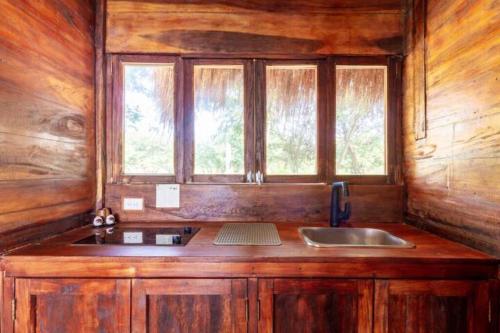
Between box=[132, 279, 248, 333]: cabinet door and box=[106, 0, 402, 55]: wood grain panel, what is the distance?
1.38 m

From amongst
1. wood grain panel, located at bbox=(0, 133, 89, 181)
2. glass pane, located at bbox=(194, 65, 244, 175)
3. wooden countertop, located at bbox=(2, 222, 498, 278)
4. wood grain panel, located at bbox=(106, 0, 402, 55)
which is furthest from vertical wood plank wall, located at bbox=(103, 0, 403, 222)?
wooden countertop, located at bbox=(2, 222, 498, 278)

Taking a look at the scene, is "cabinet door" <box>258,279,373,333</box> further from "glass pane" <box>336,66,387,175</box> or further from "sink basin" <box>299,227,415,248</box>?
"glass pane" <box>336,66,387,175</box>

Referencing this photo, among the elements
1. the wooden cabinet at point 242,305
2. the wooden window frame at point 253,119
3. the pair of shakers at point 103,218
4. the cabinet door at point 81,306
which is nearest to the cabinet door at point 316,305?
the wooden cabinet at point 242,305

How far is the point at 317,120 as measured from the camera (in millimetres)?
1728

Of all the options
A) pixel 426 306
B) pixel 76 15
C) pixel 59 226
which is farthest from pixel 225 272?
pixel 76 15

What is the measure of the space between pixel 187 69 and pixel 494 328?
2009 millimetres

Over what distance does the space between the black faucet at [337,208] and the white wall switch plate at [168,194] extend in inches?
38.3

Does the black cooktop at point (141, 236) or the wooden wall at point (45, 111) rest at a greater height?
the wooden wall at point (45, 111)

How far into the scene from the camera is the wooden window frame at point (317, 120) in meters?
1.72

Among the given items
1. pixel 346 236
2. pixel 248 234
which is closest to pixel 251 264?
pixel 248 234

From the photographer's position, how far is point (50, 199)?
132 centimetres

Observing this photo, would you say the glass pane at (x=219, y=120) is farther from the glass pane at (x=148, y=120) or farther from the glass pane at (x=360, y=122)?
the glass pane at (x=360, y=122)

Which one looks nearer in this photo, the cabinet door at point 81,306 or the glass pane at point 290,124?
the cabinet door at point 81,306

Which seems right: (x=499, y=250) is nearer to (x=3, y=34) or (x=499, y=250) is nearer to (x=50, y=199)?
(x=50, y=199)
